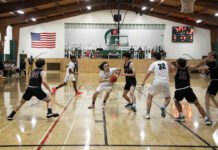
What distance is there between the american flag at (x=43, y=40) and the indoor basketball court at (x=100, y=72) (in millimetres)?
123

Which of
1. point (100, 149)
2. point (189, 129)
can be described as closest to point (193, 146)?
point (189, 129)

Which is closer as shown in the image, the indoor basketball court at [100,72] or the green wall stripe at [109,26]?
the indoor basketball court at [100,72]

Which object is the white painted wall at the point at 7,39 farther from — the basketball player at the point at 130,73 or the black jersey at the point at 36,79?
the basketball player at the point at 130,73

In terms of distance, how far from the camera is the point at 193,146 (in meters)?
3.73

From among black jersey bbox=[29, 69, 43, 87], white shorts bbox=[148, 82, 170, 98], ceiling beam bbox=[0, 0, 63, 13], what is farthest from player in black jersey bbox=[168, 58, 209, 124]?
ceiling beam bbox=[0, 0, 63, 13]

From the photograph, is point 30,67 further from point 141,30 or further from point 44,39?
point 141,30

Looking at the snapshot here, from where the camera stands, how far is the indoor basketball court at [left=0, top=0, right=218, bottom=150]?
4.19 m

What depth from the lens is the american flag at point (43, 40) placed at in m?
27.8

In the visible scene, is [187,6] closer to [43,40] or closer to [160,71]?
[160,71]

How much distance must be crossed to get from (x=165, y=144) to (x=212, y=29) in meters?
28.1

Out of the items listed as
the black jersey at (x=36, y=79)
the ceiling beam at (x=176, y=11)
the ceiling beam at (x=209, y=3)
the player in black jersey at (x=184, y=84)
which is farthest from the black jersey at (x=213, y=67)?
the ceiling beam at (x=176, y=11)

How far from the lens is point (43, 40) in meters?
28.1

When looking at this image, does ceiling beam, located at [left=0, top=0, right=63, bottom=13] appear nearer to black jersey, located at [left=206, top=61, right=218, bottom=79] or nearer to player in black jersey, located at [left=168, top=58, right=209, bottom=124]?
player in black jersey, located at [left=168, top=58, right=209, bottom=124]

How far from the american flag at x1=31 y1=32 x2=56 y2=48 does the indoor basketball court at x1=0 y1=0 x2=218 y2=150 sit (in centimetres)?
12
